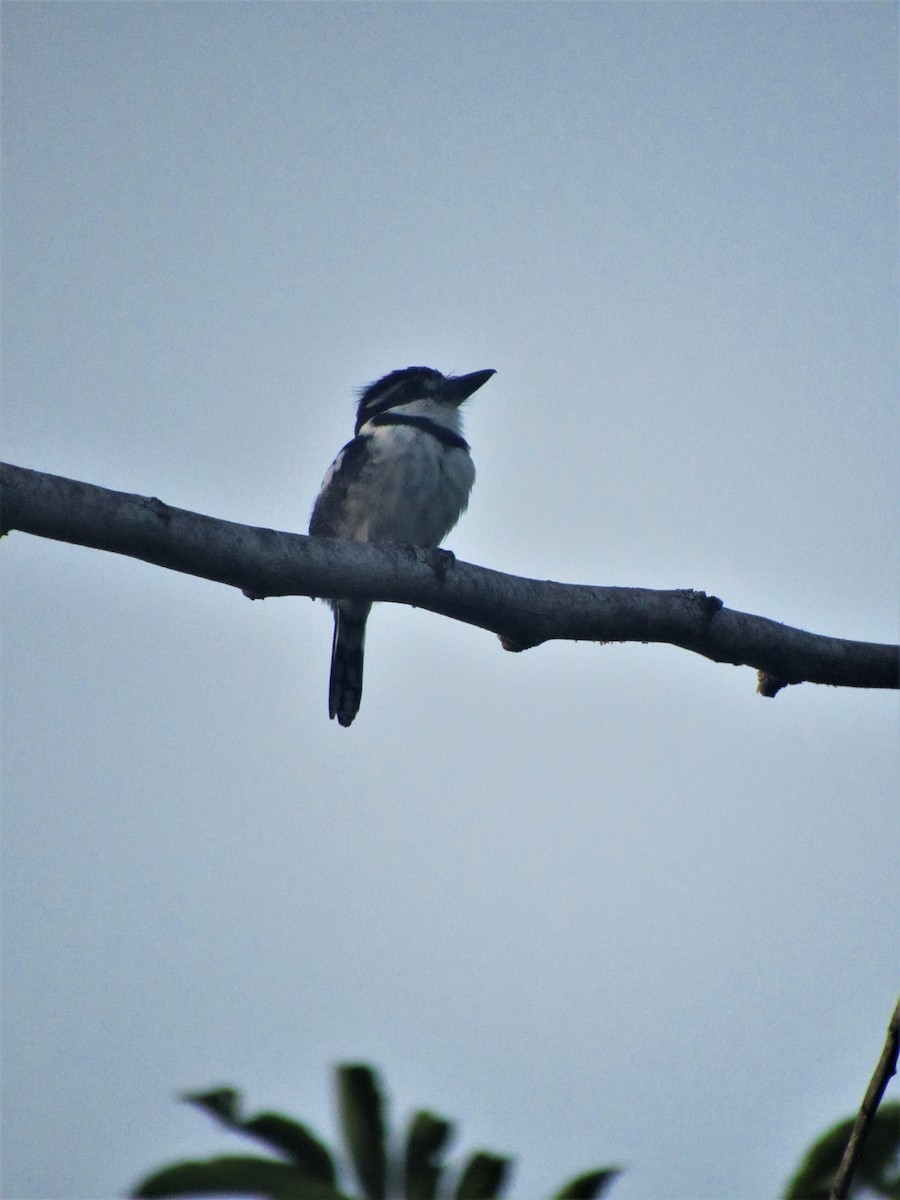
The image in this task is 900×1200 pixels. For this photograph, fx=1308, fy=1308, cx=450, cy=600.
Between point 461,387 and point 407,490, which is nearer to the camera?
point 407,490

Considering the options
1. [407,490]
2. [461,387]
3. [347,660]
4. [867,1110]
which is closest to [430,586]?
[867,1110]

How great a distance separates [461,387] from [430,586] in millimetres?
4064

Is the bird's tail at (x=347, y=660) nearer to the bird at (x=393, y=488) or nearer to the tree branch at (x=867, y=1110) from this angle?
the bird at (x=393, y=488)

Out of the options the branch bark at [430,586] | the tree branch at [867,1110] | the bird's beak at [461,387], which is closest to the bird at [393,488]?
the bird's beak at [461,387]

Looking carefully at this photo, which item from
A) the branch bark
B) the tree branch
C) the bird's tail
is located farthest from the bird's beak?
the tree branch

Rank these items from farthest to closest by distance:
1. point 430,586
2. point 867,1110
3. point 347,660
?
1. point 347,660
2. point 430,586
3. point 867,1110

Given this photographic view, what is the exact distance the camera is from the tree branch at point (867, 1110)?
7.39ft

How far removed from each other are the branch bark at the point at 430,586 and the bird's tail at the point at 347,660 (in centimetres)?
320

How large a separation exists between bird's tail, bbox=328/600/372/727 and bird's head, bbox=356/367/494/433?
132 centimetres

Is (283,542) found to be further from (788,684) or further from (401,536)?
(401,536)

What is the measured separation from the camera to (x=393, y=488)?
23.6 feet

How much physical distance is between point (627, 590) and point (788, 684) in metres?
0.71

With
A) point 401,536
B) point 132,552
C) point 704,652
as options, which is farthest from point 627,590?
point 401,536

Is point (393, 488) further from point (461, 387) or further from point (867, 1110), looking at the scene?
point (867, 1110)
